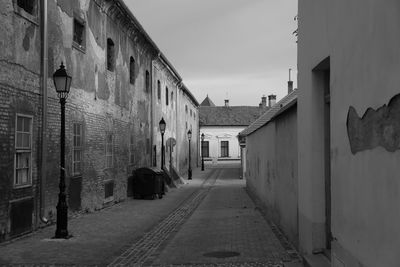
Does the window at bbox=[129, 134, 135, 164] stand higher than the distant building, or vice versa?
the distant building

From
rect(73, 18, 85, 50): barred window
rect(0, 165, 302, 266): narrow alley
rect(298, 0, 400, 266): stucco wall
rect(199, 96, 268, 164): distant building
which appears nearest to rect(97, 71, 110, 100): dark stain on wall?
rect(73, 18, 85, 50): barred window

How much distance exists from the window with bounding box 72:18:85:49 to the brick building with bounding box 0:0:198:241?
0.03 meters

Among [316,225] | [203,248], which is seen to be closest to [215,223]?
[203,248]

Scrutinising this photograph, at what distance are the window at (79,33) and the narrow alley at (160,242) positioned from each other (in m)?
4.80

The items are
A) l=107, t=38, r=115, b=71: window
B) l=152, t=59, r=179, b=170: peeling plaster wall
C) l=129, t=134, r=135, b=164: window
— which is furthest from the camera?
l=152, t=59, r=179, b=170: peeling plaster wall

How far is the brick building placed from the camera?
1045cm

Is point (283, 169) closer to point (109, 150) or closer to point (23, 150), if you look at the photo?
point (23, 150)

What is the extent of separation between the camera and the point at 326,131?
24.3 ft

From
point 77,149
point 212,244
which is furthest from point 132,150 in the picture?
point 212,244

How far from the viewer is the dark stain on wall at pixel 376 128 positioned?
3.77 meters

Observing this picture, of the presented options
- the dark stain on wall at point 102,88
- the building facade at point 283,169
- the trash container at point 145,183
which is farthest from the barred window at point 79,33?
the trash container at point 145,183

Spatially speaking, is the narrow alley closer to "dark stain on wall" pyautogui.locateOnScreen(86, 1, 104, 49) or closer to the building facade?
the building facade

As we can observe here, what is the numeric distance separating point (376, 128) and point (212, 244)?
627cm

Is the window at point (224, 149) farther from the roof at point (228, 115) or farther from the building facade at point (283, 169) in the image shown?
the building facade at point (283, 169)
